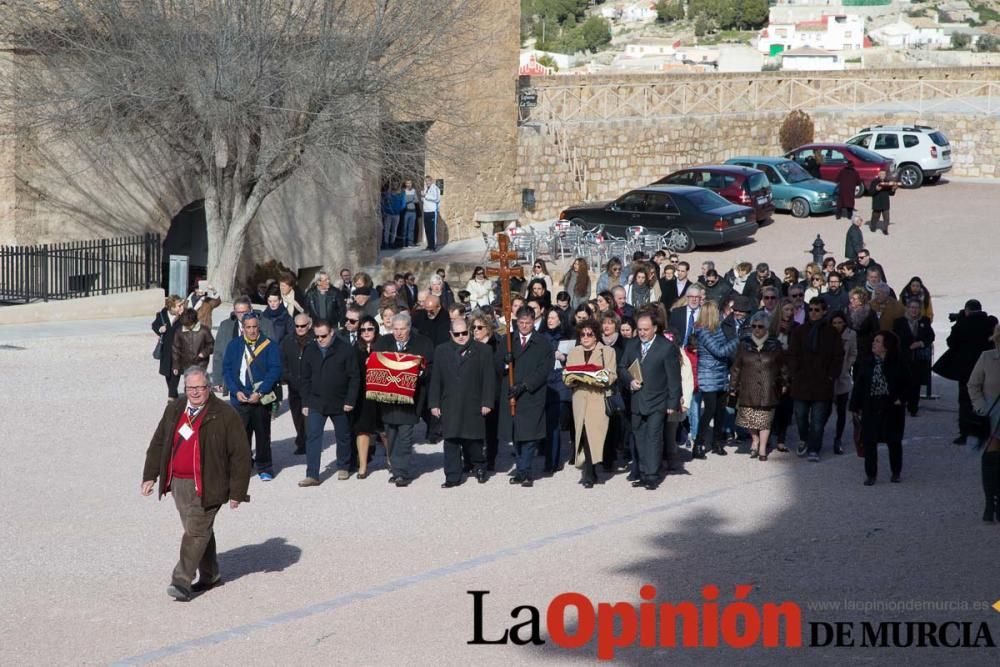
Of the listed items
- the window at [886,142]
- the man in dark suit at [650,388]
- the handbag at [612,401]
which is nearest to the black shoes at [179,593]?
the handbag at [612,401]

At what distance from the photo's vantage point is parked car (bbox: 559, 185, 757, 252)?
27.2 metres

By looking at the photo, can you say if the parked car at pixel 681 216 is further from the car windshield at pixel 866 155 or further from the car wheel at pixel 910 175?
the car wheel at pixel 910 175

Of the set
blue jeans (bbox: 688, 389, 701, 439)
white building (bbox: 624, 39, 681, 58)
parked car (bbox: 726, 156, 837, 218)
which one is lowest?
blue jeans (bbox: 688, 389, 701, 439)

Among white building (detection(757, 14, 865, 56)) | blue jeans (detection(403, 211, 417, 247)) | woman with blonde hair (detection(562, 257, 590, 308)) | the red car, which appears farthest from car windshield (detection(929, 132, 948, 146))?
white building (detection(757, 14, 865, 56))

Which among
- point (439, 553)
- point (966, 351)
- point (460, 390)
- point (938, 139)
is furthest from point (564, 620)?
point (938, 139)

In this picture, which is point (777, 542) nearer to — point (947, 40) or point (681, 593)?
point (681, 593)

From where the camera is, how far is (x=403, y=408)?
12.4 meters

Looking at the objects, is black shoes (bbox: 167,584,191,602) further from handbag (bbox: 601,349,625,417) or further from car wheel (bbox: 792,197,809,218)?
car wheel (bbox: 792,197,809,218)

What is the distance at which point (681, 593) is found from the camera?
9336 millimetres

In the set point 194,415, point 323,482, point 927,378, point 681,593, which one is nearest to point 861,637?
point 681,593

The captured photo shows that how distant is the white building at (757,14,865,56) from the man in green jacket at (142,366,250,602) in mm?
86758

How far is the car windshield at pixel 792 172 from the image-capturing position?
3156cm

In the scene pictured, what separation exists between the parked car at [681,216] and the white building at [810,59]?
4844cm

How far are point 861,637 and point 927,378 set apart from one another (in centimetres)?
822
